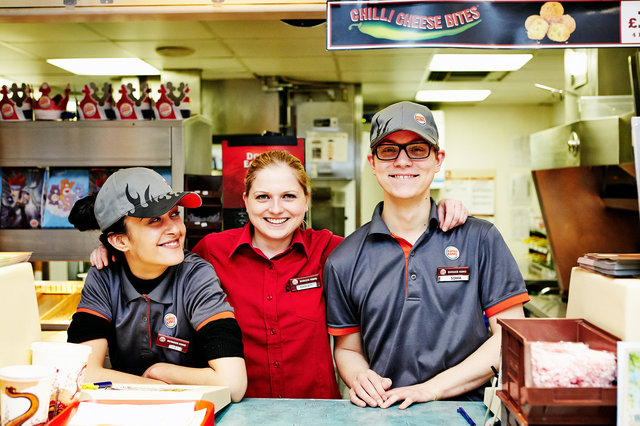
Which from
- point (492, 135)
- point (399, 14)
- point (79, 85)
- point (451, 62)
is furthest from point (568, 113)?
point (79, 85)

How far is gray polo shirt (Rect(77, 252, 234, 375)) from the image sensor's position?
72.9 inches

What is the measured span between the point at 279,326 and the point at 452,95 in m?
5.04

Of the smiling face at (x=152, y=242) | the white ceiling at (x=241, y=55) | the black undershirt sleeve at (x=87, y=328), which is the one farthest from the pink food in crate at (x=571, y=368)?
the white ceiling at (x=241, y=55)

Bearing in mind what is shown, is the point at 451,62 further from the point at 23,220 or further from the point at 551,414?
the point at 551,414

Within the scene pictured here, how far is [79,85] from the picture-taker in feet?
19.4

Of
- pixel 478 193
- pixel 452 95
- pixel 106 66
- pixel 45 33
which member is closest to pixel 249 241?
pixel 45 33

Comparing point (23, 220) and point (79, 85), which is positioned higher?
point (79, 85)

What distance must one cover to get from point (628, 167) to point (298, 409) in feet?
7.26

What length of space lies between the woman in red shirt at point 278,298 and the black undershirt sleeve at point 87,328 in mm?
485

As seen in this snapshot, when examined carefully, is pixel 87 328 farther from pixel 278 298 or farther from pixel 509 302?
pixel 509 302

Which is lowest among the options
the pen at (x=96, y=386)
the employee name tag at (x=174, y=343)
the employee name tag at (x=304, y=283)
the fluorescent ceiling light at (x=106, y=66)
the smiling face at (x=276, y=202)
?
the pen at (x=96, y=386)

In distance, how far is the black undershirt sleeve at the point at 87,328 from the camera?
1789mm

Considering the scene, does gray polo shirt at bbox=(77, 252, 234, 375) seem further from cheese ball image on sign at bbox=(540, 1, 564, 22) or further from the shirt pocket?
cheese ball image on sign at bbox=(540, 1, 564, 22)

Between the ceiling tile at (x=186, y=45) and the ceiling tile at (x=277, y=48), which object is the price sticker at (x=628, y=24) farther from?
the ceiling tile at (x=186, y=45)
